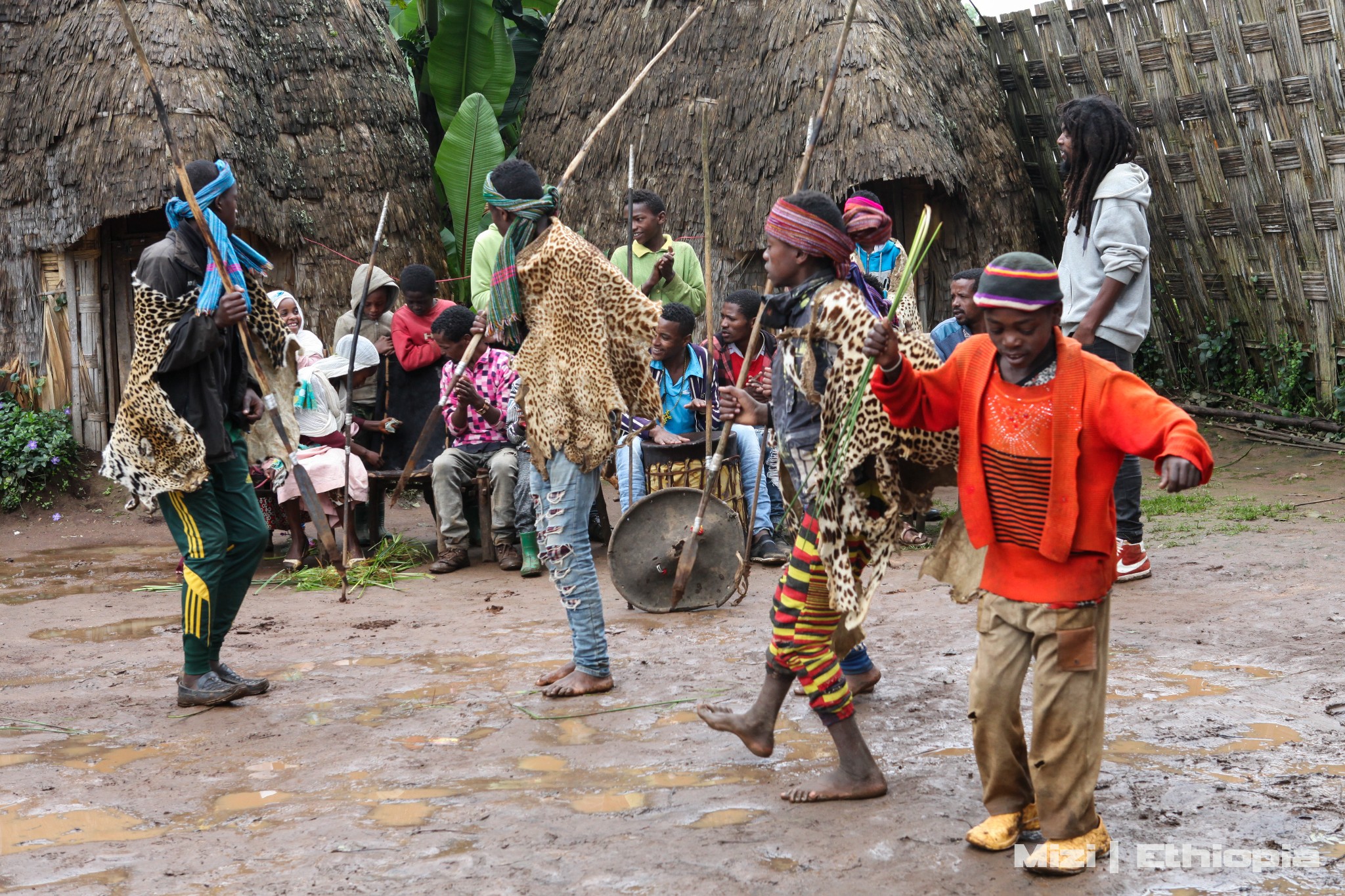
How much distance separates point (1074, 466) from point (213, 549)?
3233 mm

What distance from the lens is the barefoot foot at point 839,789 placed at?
11.1 feet

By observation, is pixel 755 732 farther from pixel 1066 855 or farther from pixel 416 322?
pixel 416 322

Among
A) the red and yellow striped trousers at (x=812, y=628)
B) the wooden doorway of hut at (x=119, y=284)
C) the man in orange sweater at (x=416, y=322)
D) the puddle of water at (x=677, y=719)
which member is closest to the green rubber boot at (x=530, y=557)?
the man in orange sweater at (x=416, y=322)

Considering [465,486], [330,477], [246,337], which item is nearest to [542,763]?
[246,337]

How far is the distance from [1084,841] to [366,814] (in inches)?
75.9

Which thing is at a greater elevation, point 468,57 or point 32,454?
point 468,57

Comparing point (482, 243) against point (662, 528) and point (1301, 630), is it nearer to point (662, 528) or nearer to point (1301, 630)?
point (662, 528)

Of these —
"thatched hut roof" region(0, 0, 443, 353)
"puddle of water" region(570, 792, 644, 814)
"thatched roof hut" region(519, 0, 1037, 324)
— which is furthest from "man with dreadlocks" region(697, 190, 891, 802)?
"thatched hut roof" region(0, 0, 443, 353)

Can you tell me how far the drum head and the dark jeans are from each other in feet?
5.92

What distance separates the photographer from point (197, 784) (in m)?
3.78

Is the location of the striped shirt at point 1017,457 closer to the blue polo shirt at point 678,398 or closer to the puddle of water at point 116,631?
the blue polo shirt at point 678,398

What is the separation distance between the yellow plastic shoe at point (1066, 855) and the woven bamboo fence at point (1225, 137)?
7254 mm

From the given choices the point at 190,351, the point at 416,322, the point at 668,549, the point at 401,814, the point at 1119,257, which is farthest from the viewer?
the point at 416,322

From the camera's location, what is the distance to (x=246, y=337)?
4.84m
